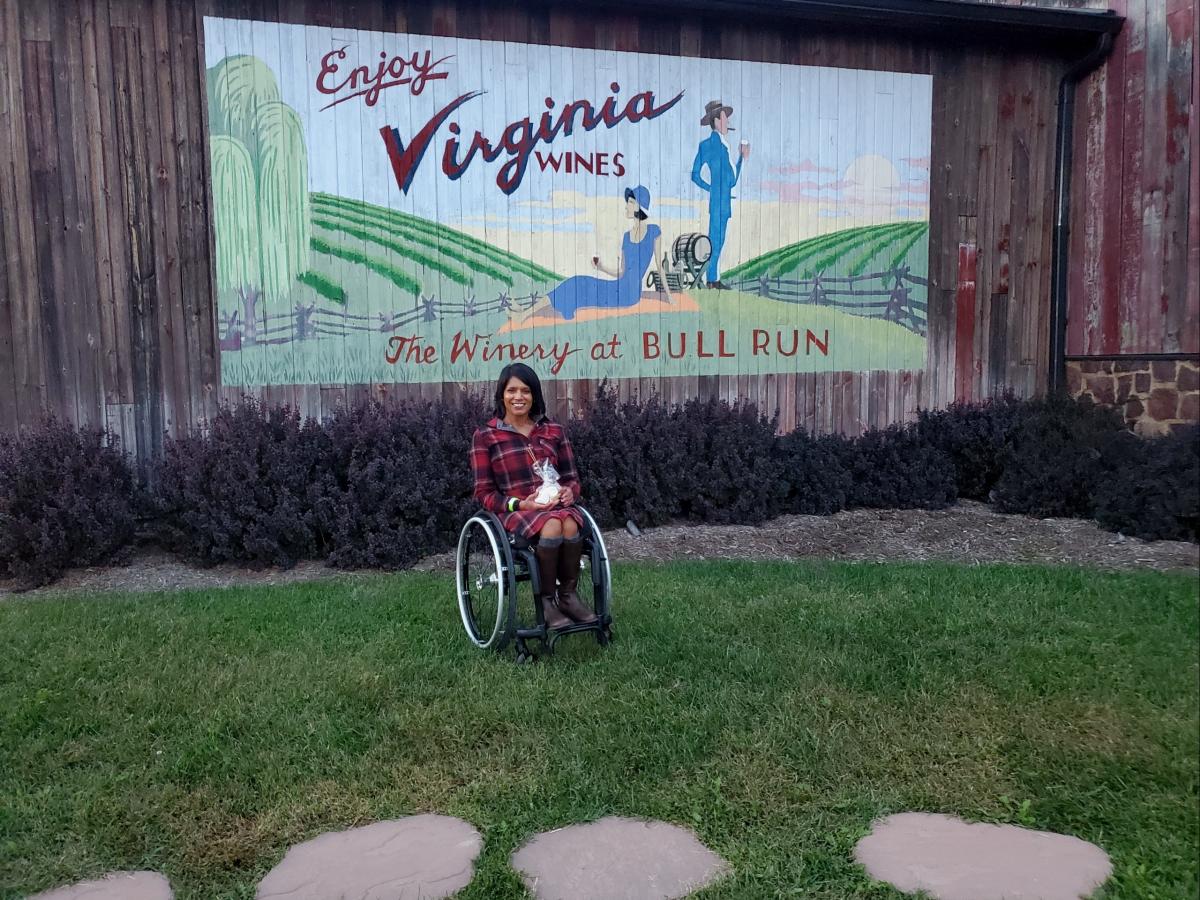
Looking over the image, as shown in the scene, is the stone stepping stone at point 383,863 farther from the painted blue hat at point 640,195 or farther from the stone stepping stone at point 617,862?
the painted blue hat at point 640,195

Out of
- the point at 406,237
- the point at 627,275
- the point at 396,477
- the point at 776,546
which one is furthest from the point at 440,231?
the point at 776,546

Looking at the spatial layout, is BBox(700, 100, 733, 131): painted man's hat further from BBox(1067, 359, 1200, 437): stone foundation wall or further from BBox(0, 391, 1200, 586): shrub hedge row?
BBox(1067, 359, 1200, 437): stone foundation wall

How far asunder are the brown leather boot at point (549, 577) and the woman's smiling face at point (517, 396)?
647mm

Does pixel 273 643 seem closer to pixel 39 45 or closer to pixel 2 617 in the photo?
pixel 2 617

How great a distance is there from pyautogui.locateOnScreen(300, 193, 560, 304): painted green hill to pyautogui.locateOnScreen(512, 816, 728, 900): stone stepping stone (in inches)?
191

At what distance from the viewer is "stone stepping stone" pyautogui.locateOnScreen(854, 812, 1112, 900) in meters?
2.12

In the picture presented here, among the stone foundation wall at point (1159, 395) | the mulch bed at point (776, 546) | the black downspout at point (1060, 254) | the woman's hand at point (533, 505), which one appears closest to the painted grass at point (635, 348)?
the black downspout at point (1060, 254)

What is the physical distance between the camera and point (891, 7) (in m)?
7.12

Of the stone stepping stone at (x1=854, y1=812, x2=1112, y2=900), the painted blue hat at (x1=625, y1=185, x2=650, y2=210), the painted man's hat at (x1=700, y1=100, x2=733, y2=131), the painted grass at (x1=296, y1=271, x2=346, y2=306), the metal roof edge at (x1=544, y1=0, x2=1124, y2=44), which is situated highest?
the metal roof edge at (x1=544, y1=0, x2=1124, y2=44)

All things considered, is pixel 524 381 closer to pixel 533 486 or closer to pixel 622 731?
pixel 533 486

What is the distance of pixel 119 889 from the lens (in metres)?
2.54

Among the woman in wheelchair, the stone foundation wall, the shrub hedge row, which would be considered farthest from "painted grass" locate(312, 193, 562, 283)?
the stone foundation wall

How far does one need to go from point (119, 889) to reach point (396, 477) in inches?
145

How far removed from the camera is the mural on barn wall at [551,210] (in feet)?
21.5
